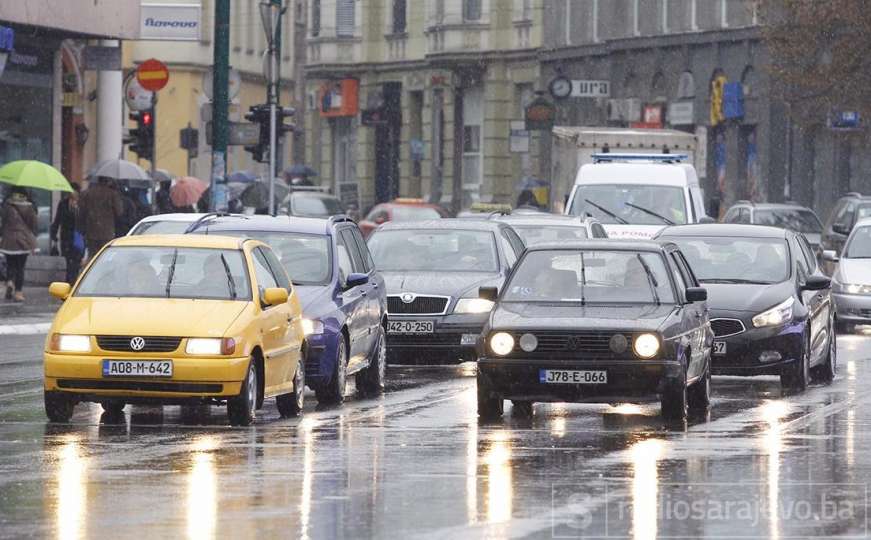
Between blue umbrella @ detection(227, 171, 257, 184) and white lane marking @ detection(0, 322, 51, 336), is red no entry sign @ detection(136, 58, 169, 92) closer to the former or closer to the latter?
white lane marking @ detection(0, 322, 51, 336)

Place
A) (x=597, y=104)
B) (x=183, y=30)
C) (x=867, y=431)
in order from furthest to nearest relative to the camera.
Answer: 1. (x=597, y=104)
2. (x=183, y=30)
3. (x=867, y=431)

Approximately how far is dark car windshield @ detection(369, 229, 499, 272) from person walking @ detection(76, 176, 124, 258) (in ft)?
33.7

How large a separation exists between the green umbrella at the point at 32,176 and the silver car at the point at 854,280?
10.7 m

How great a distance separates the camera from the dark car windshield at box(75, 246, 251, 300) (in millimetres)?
17391

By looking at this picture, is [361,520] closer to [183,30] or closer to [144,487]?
[144,487]

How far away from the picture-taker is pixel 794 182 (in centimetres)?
5597

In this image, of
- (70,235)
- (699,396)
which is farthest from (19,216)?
(699,396)

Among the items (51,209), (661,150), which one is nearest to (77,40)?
(51,209)

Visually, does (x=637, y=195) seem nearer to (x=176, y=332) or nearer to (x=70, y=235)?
(x=70, y=235)

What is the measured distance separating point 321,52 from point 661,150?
4192cm

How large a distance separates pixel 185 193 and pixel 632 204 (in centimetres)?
1448

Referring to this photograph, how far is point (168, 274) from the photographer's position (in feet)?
57.8

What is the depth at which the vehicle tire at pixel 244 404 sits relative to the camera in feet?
54.7

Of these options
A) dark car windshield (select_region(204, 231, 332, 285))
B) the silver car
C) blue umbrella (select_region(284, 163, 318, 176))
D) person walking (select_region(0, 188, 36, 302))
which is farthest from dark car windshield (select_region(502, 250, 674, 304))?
blue umbrella (select_region(284, 163, 318, 176))
